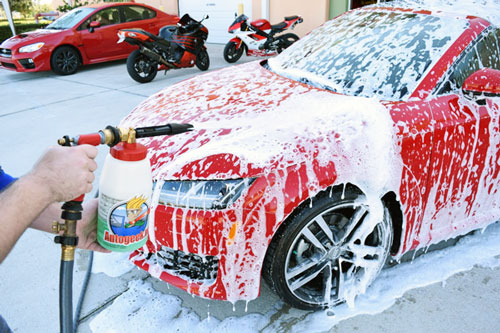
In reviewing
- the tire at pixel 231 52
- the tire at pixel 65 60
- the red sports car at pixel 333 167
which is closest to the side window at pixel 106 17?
the tire at pixel 65 60

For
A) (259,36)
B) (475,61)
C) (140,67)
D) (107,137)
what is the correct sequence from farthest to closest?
(259,36), (140,67), (475,61), (107,137)

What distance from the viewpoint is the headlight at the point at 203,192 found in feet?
5.87

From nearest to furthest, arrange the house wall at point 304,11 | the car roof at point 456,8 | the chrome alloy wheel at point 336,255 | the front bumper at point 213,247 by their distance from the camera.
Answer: the front bumper at point 213,247
the chrome alloy wheel at point 336,255
the car roof at point 456,8
the house wall at point 304,11

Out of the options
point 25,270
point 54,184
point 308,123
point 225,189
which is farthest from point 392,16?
point 25,270

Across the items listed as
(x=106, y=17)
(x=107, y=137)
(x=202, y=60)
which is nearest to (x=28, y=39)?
(x=106, y=17)

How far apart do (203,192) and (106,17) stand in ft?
26.4

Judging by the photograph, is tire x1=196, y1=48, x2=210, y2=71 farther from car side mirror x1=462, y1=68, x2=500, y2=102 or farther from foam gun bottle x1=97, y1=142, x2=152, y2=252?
foam gun bottle x1=97, y1=142, x2=152, y2=252

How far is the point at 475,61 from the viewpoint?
2367 mm

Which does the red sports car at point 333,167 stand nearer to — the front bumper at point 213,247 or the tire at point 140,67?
the front bumper at point 213,247

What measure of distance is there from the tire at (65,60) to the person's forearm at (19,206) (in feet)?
26.0

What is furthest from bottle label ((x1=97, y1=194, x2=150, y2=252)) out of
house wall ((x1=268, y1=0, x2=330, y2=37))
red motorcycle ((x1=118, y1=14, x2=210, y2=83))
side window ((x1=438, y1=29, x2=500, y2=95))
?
house wall ((x1=268, y1=0, x2=330, y2=37))

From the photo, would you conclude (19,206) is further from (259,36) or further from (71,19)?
(71,19)

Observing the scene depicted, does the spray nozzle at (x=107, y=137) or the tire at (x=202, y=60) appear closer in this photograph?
the spray nozzle at (x=107, y=137)

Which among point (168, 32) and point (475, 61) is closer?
point (475, 61)
